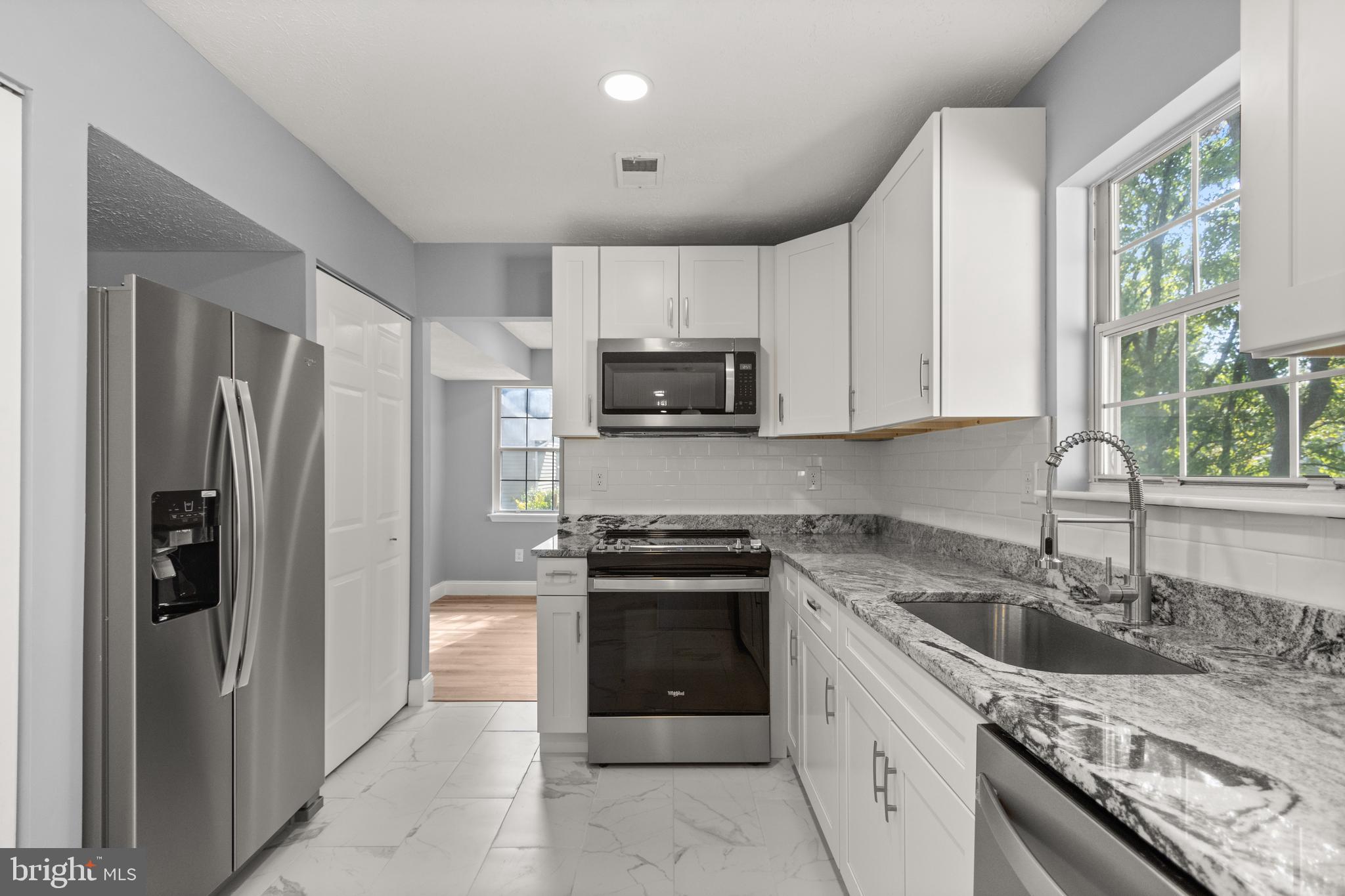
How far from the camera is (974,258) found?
192cm

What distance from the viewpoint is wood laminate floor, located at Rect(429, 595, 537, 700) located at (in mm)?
3713

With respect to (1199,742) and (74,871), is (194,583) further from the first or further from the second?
(1199,742)

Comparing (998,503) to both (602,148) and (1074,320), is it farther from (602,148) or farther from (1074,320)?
(602,148)

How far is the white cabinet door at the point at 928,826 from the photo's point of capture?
110 cm

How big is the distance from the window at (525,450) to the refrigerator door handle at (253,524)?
4467mm

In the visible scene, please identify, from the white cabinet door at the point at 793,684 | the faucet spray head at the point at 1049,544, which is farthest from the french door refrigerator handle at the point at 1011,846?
the white cabinet door at the point at 793,684

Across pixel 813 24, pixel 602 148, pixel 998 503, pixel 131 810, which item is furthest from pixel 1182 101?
pixel 131 810

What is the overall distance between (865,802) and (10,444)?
2007 millimetres

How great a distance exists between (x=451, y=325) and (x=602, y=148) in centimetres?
179

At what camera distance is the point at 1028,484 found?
2.01 metres

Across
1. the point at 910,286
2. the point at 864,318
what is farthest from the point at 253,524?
the point at 864,318

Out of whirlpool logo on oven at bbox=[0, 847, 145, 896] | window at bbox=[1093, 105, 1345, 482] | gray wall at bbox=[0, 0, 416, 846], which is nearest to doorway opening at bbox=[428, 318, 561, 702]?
gray wall at bbox=[0, 0, 416, 846]

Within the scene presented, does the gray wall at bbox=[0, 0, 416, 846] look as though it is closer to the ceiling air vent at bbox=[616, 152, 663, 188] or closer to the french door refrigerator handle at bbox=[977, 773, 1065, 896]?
the ceiling air vent at bbox=[616, 152, 663, 188]

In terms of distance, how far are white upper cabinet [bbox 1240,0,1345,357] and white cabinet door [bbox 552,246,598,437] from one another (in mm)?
2485
